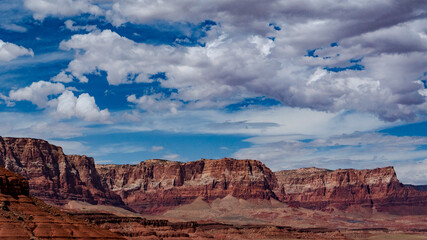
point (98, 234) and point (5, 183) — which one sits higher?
point (5, 183)

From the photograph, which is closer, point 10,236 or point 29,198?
point 10,236

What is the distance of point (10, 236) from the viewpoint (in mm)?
97750

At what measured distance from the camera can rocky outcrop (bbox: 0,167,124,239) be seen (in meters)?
101

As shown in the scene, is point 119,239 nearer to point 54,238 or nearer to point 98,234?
point 98,234

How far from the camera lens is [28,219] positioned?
108m

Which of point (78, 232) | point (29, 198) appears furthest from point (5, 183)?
point (78, 232)

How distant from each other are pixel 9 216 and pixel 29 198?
16.5m

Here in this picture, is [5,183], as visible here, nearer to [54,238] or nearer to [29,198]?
[29,198]

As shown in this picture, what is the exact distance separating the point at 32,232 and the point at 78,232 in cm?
1025

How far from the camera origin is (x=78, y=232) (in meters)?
112

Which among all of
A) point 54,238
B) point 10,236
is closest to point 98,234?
point 54,238

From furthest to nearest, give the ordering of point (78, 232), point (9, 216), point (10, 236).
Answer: point (78, 232) < point (9, 216) < point (10, 236)

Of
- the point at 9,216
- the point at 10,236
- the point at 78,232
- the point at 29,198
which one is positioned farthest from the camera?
the point at 29,198

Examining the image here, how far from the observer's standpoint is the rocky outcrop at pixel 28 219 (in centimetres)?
10138
